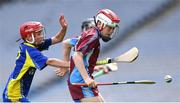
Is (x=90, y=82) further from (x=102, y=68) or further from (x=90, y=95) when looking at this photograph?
(x=102, y=68)

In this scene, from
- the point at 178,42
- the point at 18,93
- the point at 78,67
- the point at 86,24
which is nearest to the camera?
the point at 78,67

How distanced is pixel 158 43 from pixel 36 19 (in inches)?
41.4

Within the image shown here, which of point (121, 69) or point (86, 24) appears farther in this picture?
point (121, 69)

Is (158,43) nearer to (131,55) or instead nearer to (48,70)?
(48,70)

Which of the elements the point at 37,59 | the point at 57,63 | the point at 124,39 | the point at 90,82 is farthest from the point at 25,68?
the point at 124,39

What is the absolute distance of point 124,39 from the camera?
24.6ft

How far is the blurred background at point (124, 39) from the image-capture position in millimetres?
7441

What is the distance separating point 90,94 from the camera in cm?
557

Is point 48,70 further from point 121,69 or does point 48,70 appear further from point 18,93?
point 18,93

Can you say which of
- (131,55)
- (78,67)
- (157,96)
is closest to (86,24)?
(131,55)

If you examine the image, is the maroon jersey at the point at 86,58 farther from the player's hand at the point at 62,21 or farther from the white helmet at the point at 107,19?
the player's hand at the point at 62,21

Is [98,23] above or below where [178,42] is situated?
above

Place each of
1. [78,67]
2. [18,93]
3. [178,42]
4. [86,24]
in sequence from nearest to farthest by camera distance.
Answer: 1. [78,67]
2. [18,93]
3. [86,24]
4. [178,42]

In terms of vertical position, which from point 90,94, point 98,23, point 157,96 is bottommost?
point 157,96
